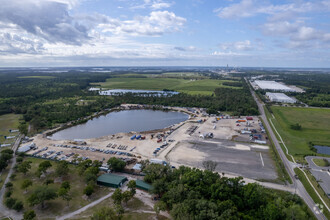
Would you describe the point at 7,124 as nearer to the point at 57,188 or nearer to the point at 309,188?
the point at 57,188

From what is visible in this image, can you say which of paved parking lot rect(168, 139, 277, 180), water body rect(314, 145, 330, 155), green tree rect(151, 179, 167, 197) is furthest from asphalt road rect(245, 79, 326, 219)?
green tree rect(151, 179, 167, 197)

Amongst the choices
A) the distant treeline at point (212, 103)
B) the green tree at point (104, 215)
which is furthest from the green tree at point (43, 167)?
the distant treeline at point (212, 103)

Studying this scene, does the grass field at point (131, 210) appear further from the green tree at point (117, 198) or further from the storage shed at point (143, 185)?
the storage shed at point (143, 185)

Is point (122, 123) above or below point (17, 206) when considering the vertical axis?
below

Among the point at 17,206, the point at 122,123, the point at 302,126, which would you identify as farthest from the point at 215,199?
the point at 302,126

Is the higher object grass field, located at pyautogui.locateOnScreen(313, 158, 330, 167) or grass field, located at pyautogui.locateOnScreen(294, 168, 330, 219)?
grass field, located at pyautogui.locateOnScreen(313, 158, 330, 167)

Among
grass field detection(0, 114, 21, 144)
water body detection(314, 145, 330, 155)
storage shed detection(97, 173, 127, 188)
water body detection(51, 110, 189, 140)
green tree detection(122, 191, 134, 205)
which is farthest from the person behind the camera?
water body detection(51, 110, 189, 140)

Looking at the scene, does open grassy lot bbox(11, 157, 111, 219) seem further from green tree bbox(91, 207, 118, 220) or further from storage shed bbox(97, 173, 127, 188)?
green tree bbox(91, 207, 118, 220)
